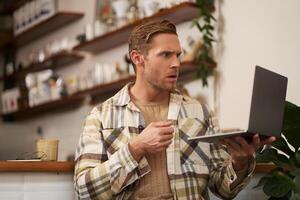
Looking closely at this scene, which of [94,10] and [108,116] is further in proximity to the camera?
[94,10]

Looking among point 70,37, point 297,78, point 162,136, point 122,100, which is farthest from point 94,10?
point 162,136

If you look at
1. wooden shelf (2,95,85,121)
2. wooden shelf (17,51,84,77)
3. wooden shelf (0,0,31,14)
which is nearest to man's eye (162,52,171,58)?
wooden shelf (2,95,85,121)

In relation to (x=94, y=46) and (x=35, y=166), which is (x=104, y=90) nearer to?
(x=94, y=46)

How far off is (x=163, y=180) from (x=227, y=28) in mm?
1700

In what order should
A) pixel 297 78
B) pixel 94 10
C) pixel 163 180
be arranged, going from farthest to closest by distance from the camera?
pixel 94 10
pixel 297 78
pixel 163 180

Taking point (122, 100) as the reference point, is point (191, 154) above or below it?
below

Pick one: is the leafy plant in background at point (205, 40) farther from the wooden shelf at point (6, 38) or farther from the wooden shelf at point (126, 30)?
the wooden shelf at point (6, 38)

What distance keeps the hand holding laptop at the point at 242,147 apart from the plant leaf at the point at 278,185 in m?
0.24

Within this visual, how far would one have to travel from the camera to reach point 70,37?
5215 millimetres

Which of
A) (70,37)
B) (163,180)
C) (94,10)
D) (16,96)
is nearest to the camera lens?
(163,180)

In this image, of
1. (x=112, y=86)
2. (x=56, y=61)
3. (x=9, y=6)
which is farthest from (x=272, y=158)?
(x=9, y=6)

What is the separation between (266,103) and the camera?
184 centimetres

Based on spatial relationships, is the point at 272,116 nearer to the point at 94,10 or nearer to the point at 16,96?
the point at 94,10

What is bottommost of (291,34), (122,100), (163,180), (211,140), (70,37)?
(163,180)
